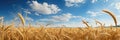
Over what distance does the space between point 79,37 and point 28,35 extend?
2.56 ft

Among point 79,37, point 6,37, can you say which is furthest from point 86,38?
point 6,37

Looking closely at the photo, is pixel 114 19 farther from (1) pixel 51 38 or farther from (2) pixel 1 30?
(2) pixel 1 30

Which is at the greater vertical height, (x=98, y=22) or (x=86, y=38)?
(x=98, y=22)

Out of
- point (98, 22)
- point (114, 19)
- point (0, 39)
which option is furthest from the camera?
point (98, 22)

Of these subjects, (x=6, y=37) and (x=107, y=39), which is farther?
(x=107, y=39)

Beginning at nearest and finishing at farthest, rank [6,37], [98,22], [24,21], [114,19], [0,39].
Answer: [0,39]
[6,37]
[114,19]
[24,21]
[98,22]

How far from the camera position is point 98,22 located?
4.39 meters

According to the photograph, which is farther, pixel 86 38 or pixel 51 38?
pixel 86 38

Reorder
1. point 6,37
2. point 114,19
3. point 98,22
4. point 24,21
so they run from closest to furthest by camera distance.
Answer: point 6,37, point 114,19, point 24,21, point 98,22

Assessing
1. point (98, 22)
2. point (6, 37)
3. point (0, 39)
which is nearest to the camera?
point (0, 39)

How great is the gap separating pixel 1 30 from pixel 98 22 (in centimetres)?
178

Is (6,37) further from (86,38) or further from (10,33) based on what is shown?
(86,38)

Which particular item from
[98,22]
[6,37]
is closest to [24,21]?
[6,37]

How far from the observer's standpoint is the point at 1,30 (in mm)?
3471
